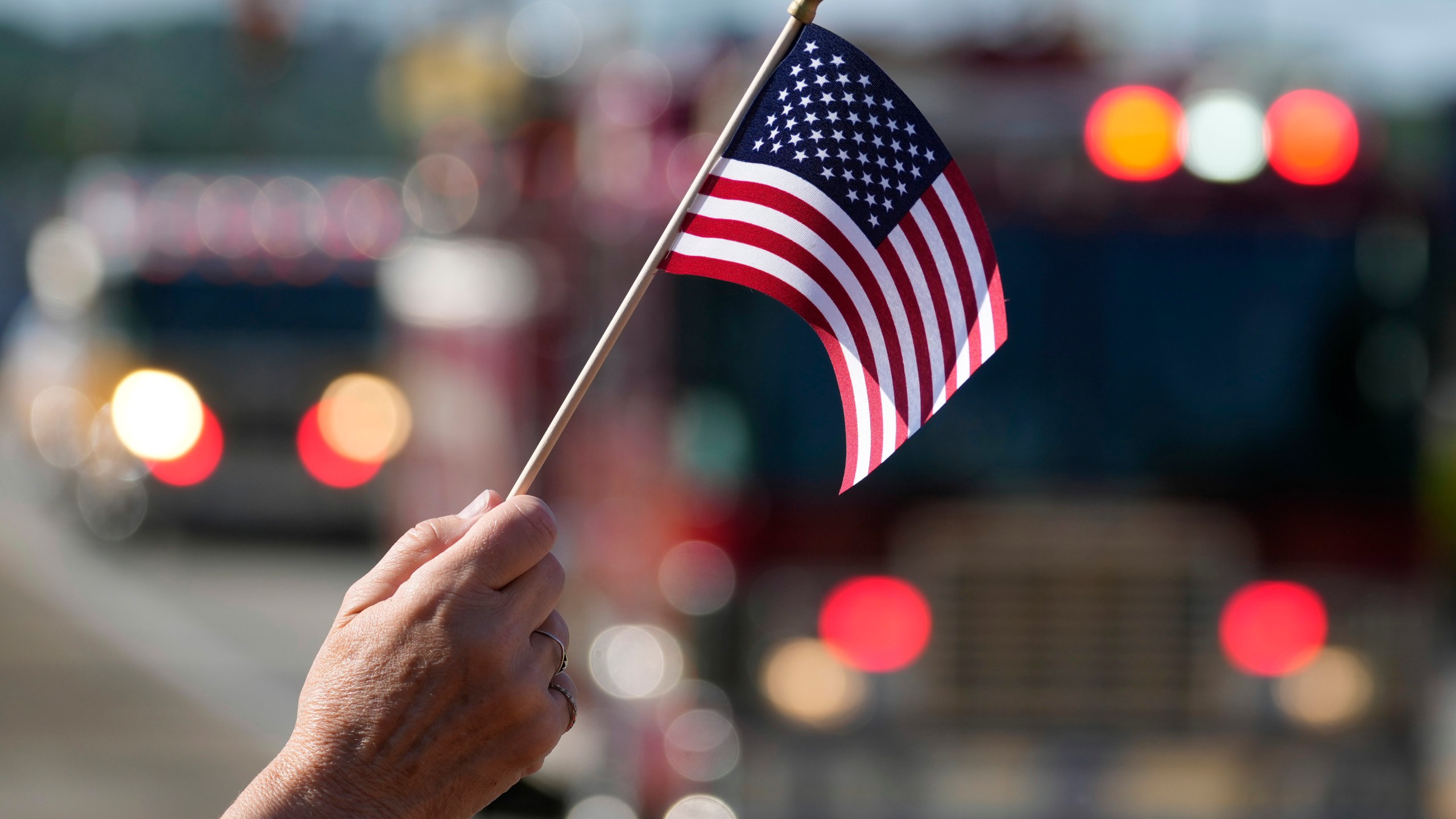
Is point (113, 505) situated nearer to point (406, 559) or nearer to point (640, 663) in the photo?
point (640, 663)

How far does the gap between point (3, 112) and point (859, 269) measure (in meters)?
64.7

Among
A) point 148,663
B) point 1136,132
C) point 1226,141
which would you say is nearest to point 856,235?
point 1136,132

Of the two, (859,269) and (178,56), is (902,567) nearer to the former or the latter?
(859,269)

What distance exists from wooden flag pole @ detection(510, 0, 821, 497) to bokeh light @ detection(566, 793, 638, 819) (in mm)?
3727

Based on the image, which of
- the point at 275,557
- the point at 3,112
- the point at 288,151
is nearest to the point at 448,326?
the point at 275,557

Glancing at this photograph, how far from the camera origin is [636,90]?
6258mm

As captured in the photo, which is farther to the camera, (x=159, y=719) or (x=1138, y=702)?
(x=159, y=719)

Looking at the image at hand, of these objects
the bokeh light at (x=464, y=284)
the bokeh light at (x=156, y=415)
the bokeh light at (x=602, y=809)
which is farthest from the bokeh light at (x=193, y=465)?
the bokeh light at (x=602, y=809)

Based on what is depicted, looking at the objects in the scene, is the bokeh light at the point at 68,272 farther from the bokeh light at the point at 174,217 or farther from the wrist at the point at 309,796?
the wrist at the point at 309,796

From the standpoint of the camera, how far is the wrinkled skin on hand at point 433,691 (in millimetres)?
1799

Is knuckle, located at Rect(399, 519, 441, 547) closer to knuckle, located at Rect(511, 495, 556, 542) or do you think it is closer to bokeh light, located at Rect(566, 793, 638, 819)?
knuckle, located at Rect(511, 495, 556, 542)

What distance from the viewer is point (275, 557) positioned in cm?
1467

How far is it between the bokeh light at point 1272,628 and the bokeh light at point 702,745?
1620mm

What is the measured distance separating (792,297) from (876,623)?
11.5 ft
